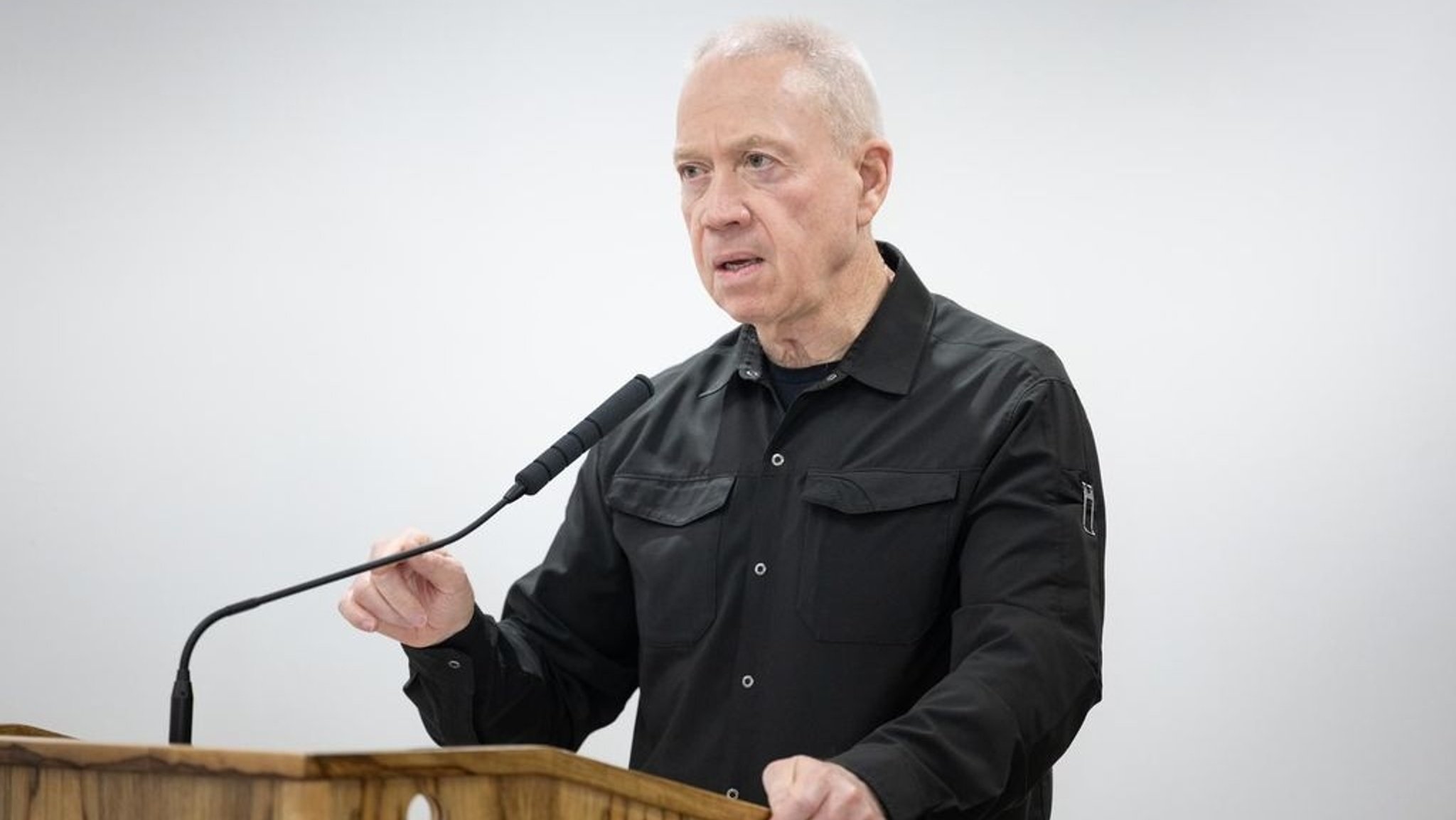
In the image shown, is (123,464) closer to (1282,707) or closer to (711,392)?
(711,392)

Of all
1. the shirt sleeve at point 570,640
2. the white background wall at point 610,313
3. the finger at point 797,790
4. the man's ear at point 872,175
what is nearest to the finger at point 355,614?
the shirt sleeve at point 570,640

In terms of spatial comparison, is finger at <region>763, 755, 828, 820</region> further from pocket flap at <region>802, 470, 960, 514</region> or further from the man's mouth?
the man's mouth

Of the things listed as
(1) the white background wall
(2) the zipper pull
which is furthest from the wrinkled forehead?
(1) the white background wall

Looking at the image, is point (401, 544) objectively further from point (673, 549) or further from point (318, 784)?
point (318, 784)

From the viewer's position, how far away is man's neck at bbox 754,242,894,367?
2.12 meters

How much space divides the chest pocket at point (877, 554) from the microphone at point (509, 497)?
0.88 ft

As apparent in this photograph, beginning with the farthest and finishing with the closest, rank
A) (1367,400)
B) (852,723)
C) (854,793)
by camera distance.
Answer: (1367,400), (852,723), (854,793)

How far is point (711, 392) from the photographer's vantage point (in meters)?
2.24

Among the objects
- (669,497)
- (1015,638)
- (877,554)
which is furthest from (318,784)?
(669,497)

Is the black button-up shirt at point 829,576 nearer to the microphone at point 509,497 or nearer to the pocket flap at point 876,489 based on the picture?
the pocket flap at point 876,489

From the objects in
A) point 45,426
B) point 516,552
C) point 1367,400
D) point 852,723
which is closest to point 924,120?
point 1367,400

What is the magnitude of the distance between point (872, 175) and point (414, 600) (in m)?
0.76

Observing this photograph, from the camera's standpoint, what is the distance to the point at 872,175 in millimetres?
2143

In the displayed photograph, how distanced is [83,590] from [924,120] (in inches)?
71.4
